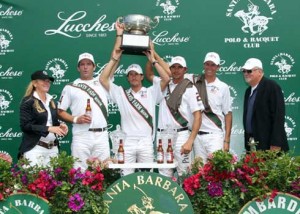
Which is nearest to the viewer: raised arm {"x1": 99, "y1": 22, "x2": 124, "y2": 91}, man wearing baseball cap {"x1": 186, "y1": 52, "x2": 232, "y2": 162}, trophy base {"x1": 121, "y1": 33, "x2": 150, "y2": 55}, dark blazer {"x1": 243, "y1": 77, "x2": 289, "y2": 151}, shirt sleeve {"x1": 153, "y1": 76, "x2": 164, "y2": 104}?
trophy base {"x1": 121, "y1": 33, "x2": 150, "y2": 55}

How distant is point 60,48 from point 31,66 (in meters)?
0.40

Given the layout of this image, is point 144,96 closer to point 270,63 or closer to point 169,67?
point 169,67

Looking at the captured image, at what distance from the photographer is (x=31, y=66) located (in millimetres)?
→ 6199

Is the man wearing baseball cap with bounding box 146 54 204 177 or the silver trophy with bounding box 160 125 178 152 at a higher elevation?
the man wearing baseball cap with bounding box 146 54 204 177

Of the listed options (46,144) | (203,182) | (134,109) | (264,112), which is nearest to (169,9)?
(134,109)

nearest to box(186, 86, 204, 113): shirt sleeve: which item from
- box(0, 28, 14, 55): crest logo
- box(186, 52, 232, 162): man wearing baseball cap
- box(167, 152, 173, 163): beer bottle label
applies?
box(186, 52, 232, 162): man wearing baseball cap

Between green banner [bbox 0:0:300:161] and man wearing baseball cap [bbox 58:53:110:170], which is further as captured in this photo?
green banner [bbox 0:0:300:161]

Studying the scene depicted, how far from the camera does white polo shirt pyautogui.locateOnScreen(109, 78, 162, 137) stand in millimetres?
5184

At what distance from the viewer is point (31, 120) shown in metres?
5.09

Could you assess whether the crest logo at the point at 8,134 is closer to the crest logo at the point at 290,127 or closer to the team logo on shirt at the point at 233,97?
the team logo on shirt at the point at 233,97

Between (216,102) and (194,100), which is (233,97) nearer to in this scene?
(216,102)

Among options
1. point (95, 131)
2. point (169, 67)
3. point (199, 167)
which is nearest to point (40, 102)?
point (95, 131)

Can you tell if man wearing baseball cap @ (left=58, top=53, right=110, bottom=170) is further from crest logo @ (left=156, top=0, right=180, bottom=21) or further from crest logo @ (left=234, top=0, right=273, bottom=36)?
crest logo @ (left=234, top=0, right=273, bottom=36)

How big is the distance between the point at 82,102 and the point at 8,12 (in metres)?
1.62
